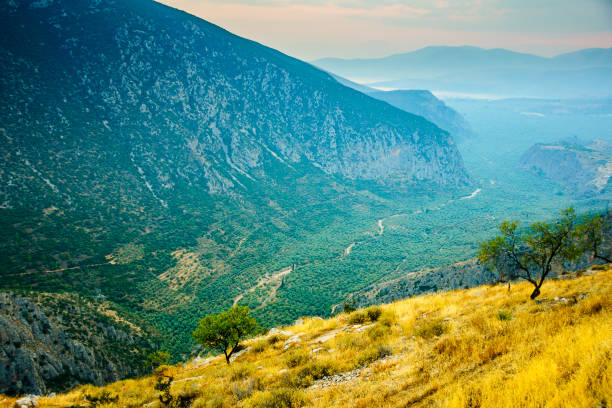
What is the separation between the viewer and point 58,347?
117 feet

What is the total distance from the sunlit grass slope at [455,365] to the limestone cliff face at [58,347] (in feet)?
72.0

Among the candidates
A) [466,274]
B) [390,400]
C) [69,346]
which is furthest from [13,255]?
[466,274]

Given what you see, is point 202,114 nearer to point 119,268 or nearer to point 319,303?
point 119,268

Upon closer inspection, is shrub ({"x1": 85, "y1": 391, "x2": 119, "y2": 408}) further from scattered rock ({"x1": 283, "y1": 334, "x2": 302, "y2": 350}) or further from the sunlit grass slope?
scattered rock ({"x1": 283, "y1": 334, "x2": 302, "y2": 350})

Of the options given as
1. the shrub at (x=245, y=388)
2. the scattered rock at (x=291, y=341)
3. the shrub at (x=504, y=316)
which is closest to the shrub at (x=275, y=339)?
the scattered rock at (x=291, y=341)

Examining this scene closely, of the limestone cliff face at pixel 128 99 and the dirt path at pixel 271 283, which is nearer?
the dirt path at pixel 271 283

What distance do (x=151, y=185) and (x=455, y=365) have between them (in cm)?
13450

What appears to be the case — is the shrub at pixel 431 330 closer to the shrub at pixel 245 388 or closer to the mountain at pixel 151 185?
the shrub at pixel 245 388

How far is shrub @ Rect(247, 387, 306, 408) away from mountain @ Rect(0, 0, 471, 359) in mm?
54167

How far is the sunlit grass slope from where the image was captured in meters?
5.24

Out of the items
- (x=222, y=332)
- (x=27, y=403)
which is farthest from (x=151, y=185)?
(x=27, y=403)

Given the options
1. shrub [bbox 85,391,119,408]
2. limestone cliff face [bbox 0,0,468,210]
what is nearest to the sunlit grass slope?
shrub [bbox 85,391,119,408]

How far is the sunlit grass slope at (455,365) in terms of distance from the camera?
5.24 metres

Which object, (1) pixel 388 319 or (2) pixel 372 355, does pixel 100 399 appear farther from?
(1) pixel 388 319
